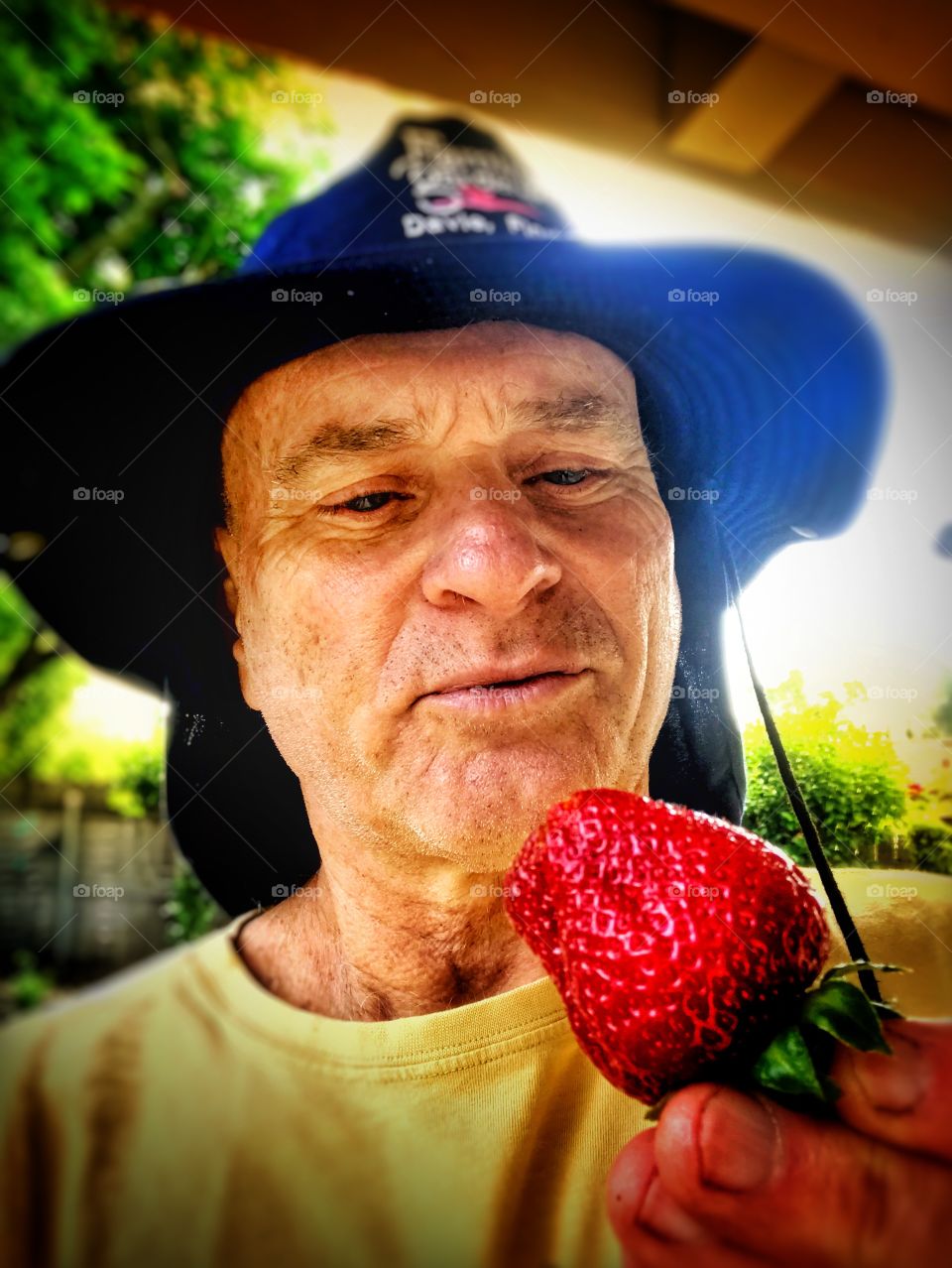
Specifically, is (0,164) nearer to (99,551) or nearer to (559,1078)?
(99,551)

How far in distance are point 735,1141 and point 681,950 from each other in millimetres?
180

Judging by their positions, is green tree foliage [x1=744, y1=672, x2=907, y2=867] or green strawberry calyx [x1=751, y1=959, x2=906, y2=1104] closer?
green strawberry calyx [x1=751, y1=959, x2=906, y2=1104]

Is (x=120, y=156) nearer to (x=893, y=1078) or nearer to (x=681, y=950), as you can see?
(x=681, y=950)

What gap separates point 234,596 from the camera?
1.41 m

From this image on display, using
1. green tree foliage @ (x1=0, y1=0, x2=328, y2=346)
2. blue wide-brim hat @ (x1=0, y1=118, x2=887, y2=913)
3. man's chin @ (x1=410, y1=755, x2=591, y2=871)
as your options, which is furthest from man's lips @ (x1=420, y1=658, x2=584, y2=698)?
green tree foliage @ (x1=0, y1=0, x2=328, y2=346)

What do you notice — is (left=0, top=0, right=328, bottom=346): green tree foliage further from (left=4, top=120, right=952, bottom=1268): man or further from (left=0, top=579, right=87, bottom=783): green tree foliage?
(left=0, top=579, right=87, bottom=783): green tree foliage

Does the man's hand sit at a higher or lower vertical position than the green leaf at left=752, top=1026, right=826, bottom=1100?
lower

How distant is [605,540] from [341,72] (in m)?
0.92

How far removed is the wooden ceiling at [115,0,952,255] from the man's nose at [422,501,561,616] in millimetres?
719

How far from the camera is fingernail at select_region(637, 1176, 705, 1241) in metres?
0.99

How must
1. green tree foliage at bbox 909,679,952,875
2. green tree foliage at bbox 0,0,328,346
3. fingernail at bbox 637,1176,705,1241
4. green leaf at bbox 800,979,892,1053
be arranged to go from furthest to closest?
green tree foliage at bbox 0,0,328,346 → green tree foliage at bbox 909,679,952,875 → fingernail at bbox 637,1176,705,1241 → green leaf at bbox 800,979,892,1053

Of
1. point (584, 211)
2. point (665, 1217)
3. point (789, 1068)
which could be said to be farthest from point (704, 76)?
point (665, 1217)

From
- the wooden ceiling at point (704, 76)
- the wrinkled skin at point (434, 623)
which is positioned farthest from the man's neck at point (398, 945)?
the wooden ceiling at point (704, 76)

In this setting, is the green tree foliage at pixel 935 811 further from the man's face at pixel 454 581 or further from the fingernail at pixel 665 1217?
the fingernail at pixel 665 1217
